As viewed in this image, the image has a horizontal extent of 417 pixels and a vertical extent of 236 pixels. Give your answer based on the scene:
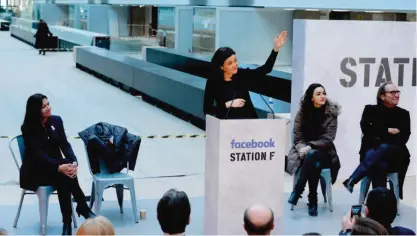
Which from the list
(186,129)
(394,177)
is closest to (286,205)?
(394,177)

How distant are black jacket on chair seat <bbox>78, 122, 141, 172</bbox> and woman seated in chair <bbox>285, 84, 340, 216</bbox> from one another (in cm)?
161

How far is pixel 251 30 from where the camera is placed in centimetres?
2670

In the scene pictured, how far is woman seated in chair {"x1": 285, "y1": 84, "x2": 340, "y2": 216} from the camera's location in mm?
7191

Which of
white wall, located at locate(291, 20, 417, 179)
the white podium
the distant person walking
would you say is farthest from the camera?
the distant person walking

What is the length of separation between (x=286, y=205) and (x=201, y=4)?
21.8 meters

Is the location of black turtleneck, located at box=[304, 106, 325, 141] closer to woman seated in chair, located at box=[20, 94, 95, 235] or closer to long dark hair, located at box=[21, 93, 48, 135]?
woman seated in chair, located at box=[20, 94, 95, 235]

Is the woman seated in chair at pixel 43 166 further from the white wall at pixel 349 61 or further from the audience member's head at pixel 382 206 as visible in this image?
the white wall at pixel 349 61

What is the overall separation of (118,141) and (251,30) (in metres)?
20.1

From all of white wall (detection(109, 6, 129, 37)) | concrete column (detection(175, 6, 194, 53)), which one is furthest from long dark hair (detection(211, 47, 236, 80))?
white wall (detection(109, 6, 129, 37))

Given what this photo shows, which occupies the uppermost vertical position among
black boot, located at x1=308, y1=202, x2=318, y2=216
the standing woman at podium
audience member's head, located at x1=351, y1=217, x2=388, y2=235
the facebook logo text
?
the standing woman at podium

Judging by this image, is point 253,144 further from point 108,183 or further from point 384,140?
point 384,140

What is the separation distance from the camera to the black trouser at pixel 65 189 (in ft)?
20.7

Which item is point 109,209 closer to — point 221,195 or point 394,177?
point 221,195

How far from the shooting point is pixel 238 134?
18.4 ft
